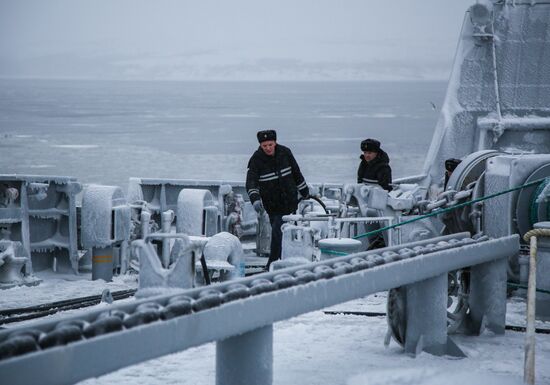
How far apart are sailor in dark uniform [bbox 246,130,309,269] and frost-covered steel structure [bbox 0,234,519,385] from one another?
3.07 meters

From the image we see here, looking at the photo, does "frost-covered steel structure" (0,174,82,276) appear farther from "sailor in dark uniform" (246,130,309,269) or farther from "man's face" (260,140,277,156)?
"man's face" (260,140,277,156)

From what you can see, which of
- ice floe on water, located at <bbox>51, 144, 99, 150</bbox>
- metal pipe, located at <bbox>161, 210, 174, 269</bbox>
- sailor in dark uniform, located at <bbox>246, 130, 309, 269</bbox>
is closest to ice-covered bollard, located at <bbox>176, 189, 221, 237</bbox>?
metal pipe, located at <bbox>161, 210, 174, 269</bbox>

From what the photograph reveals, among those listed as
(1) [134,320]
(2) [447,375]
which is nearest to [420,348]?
(2) [447,375]

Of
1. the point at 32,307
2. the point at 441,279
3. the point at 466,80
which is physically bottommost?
the point at 32,307

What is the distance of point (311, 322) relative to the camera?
5.97m

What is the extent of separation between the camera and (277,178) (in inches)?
339

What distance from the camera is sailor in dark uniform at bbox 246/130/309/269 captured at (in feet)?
28.1

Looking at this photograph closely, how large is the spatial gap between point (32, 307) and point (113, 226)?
2111 millimetres

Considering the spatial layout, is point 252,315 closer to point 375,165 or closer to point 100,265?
point 375,165

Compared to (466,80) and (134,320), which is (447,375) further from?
(466,80)

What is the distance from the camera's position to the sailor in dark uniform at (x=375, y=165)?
8828mm

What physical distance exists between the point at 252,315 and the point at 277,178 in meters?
4.83

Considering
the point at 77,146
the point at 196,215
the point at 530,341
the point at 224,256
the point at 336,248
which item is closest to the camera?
the point at 530,341

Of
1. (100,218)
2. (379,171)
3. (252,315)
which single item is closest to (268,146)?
(379,171)
